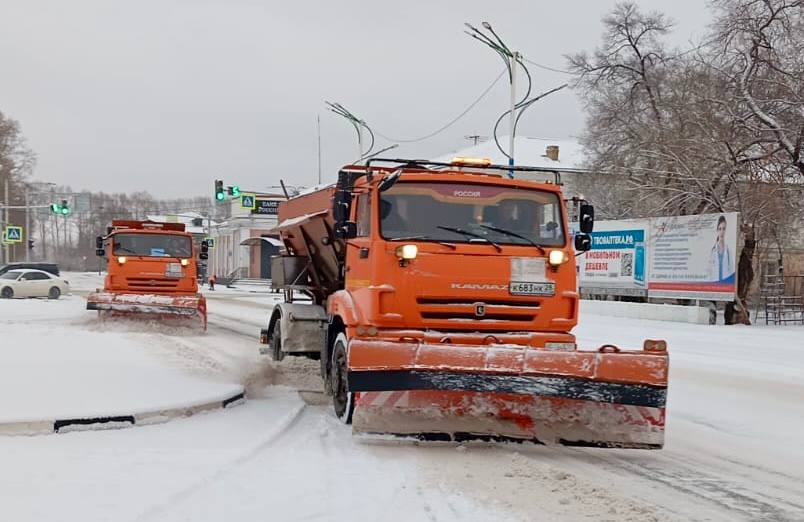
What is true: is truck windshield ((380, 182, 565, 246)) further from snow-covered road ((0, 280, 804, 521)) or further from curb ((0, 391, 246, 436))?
curb ((0, 391, 246, 436))

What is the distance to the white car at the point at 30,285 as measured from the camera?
37250mm

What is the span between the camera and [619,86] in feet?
135

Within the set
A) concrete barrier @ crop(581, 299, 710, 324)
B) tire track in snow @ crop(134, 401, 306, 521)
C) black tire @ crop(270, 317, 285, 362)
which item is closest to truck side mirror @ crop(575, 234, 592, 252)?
tire track in snow @ crop(134, 401, 306, 521)

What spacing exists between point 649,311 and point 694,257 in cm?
268

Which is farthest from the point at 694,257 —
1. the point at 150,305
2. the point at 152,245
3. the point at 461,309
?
the point at 461,309

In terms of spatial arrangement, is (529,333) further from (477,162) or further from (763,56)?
(763,56)

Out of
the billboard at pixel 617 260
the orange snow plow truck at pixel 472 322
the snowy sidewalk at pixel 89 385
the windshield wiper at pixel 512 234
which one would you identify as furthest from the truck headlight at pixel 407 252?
the billboard at pixel 617 260

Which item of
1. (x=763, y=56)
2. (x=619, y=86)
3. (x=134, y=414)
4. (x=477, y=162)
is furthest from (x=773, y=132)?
(x=134, y=414)

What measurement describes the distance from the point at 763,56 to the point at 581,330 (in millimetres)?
10800

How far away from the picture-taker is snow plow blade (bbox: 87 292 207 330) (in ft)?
63.5

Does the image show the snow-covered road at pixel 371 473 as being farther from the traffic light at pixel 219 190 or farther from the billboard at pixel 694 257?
the traffic light at pixel 219 190

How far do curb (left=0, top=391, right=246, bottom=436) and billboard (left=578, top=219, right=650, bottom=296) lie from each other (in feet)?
75.1

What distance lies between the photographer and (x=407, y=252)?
7.85 metres

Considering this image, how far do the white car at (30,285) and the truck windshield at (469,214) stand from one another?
110 feet
